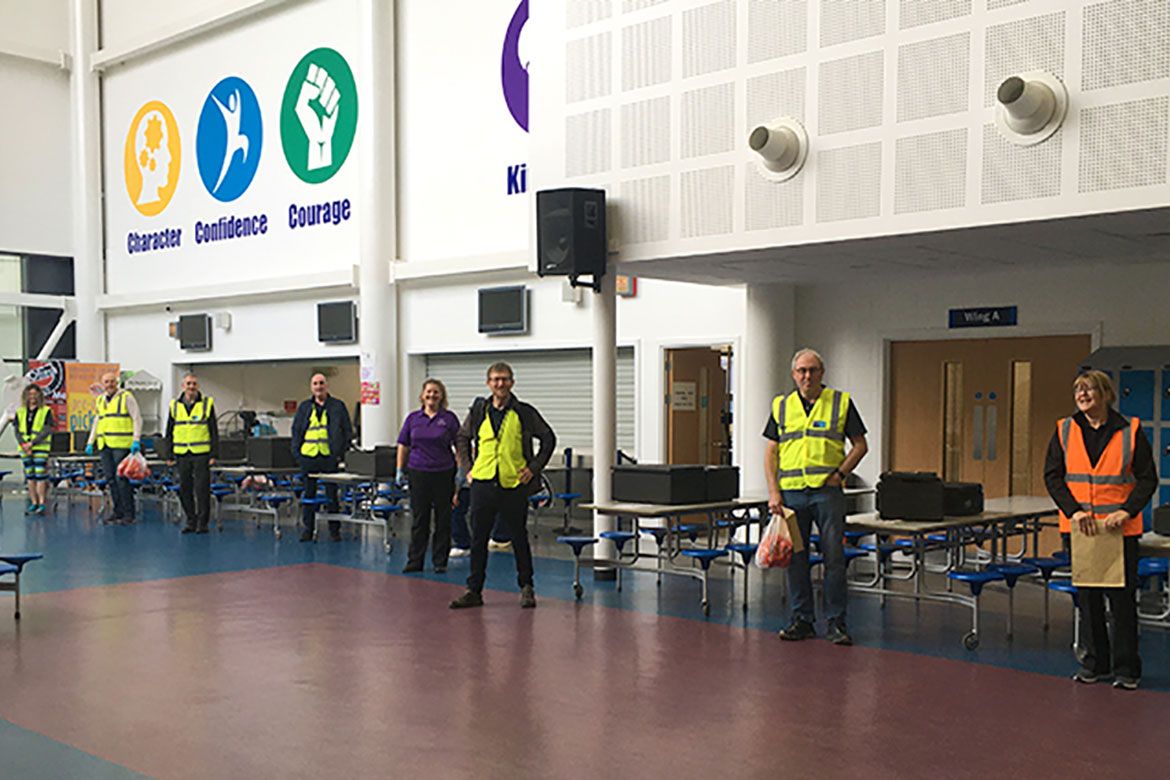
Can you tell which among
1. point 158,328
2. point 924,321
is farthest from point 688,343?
point 158,328

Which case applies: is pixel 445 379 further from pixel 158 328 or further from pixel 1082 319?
pixel 1082 319

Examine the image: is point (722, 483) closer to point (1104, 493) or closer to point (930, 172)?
point (930, 172)

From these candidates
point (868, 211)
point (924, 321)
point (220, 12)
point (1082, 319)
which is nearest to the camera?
point (868, 211)

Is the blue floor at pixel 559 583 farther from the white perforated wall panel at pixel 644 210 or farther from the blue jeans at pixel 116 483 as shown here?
the white perforated wall panel at pixel 644 210

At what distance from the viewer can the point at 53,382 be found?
19219mm

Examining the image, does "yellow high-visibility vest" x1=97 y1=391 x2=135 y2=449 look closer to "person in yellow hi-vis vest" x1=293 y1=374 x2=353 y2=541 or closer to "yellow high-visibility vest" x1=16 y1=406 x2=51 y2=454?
"yellow high-visibility vest" x1=16 y1=406 x2=51 y2=454

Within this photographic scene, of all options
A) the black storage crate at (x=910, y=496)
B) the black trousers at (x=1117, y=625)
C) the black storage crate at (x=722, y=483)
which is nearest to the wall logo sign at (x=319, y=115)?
the black storage crate at (x=722, y=483)

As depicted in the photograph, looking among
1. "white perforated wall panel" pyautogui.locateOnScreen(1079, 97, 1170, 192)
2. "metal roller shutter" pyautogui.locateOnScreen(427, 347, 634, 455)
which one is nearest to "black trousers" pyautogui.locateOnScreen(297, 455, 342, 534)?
"metal roller shutter" pyautogui.locateOnScreen(427, 347, 634, 455)

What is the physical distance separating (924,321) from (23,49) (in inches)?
636

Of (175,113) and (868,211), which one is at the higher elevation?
(175,113)

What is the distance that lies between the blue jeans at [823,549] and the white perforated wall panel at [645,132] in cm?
298

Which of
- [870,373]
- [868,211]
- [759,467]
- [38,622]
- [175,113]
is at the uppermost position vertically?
[175,113]

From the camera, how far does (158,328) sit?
1867 centimetres

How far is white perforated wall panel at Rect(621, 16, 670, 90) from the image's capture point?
28.2 feet
